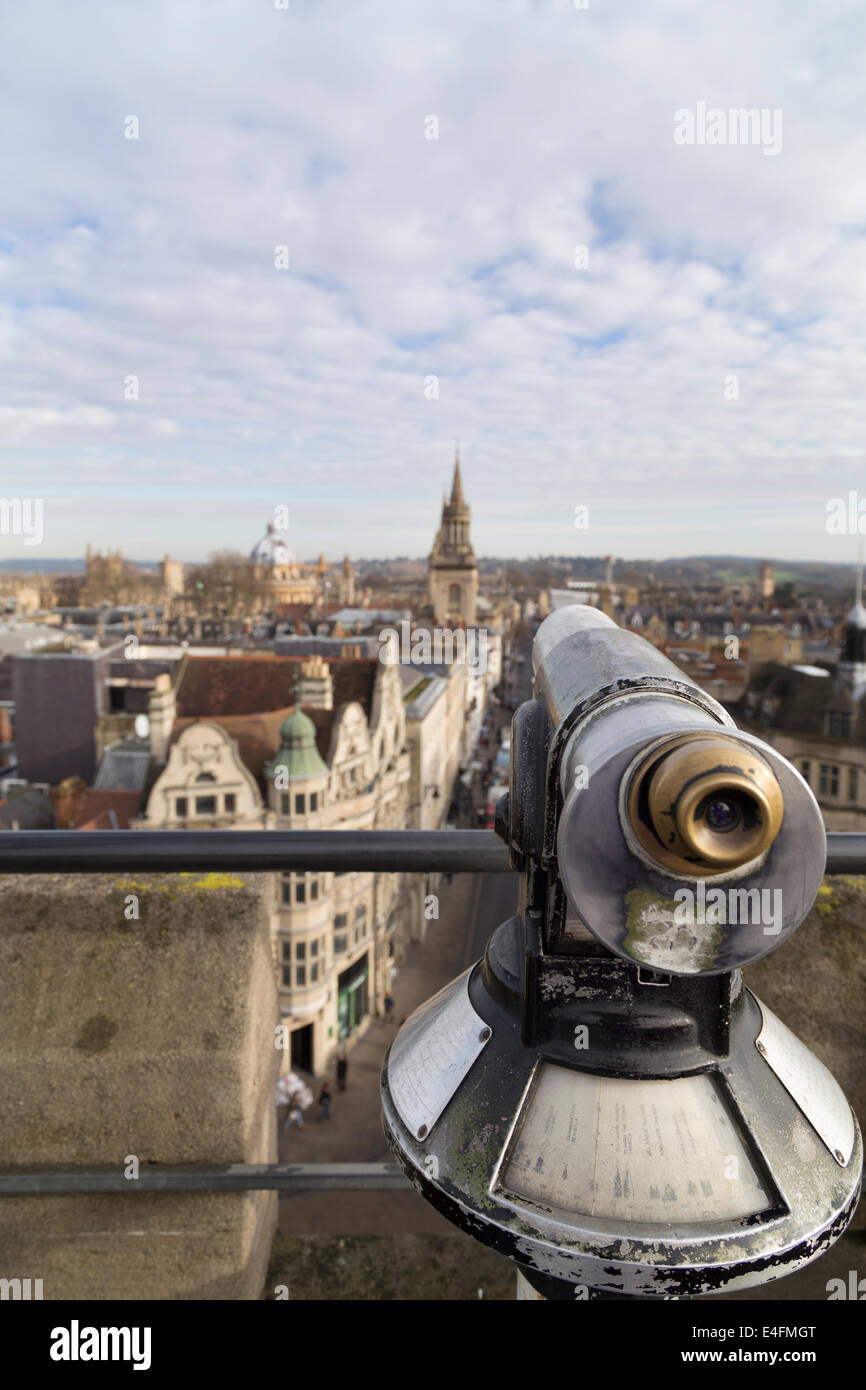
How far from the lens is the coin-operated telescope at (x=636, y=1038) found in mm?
1117

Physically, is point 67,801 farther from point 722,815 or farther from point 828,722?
point 722,815

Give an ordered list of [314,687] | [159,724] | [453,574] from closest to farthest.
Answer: [159,724]
[314,687]
[453,574]

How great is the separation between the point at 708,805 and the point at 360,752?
29.6 m

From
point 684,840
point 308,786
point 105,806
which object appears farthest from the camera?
point 105,806

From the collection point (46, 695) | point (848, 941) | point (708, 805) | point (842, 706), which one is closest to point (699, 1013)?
point (708, 805)

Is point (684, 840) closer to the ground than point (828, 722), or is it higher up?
higher up

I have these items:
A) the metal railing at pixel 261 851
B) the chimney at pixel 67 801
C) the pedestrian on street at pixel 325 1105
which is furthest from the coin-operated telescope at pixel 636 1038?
the chimney at pixel 67 801

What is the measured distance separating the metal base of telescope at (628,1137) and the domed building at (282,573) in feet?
470

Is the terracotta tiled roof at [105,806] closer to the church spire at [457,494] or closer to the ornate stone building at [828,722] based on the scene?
the ornate stone building at [828,722]
